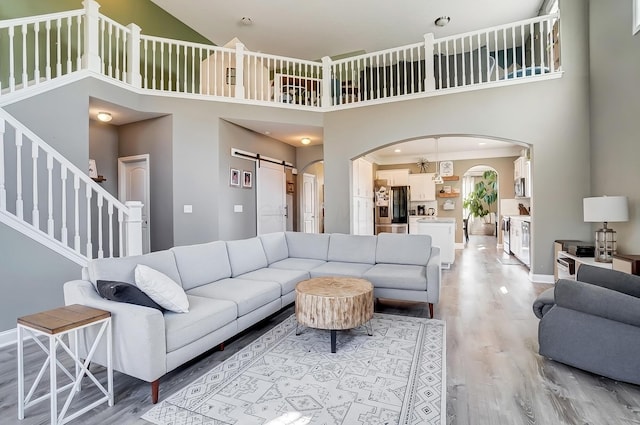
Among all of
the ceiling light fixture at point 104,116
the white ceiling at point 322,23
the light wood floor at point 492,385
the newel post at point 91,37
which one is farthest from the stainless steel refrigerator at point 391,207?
the newel post at point 91,37

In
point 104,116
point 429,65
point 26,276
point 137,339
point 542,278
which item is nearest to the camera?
point 137,339

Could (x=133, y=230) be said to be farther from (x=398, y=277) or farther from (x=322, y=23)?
(x=322, y=23)

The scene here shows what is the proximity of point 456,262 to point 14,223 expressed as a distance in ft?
22.8

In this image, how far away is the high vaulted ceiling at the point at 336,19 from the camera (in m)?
5.96

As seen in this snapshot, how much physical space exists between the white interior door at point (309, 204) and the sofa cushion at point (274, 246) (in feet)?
12.8

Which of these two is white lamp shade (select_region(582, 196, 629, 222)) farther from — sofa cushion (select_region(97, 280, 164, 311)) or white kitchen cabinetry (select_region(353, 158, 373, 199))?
sofa cushion (select_region(97, 280, 164, 311))

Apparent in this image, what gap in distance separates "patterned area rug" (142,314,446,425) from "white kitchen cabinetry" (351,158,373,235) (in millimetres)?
4180

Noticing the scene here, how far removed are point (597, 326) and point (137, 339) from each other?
3.01 metres

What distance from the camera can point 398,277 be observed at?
3.36 meters


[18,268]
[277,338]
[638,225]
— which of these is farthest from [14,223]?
[638,225]

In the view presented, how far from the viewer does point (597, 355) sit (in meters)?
2.09

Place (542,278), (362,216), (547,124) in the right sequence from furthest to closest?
(362,216) → (542,278) → (547,124)

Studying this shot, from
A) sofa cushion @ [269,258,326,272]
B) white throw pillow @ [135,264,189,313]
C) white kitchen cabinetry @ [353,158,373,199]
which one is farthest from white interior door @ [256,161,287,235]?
white throw pillow @ [135,264,189,313]

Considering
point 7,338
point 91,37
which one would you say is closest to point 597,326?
point 7,338
